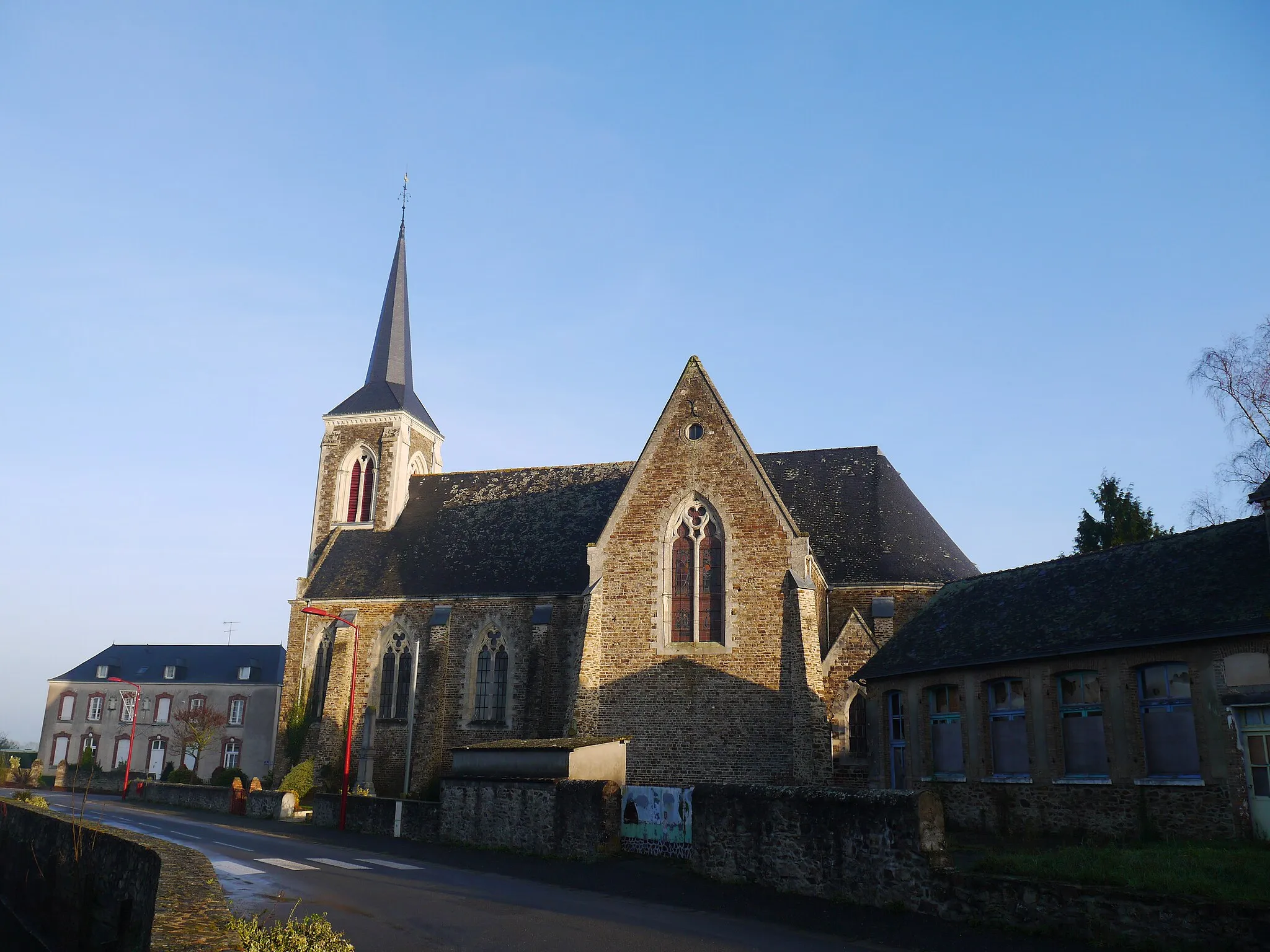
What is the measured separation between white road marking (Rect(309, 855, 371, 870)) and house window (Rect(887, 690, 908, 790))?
36.2 ft

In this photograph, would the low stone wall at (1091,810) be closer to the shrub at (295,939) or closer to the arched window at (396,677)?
the shrub at (295,939)

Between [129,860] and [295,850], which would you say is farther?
[295,850]

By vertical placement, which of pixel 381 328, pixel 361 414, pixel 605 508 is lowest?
pixel 605 508

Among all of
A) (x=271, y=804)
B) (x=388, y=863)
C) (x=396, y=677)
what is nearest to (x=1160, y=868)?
(x=388, y=863)

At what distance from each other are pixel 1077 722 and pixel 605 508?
18.2m

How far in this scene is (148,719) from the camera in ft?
182

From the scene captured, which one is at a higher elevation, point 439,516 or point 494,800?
point 439,516

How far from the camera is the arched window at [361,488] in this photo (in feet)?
122

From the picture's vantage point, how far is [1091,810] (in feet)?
52.0

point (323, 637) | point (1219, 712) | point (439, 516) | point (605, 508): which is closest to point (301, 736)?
point (323, 637)

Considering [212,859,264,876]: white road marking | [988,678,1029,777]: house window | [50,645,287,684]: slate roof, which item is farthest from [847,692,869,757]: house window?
[50,645,287,684]: slate roof

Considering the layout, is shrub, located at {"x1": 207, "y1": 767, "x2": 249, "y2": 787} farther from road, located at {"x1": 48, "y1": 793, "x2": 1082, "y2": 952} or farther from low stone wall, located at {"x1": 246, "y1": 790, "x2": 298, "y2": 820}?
road, located at {"x1": 48, "y1": 793, "x2": 1082, "y2": 952}

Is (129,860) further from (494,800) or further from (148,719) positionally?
(148,719)

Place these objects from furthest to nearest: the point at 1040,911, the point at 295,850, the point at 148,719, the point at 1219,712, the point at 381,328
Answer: the point at 148,719 < the point at 381,328 < the point at 295,850 < the point at 1219,712 < the point at 1040,911
